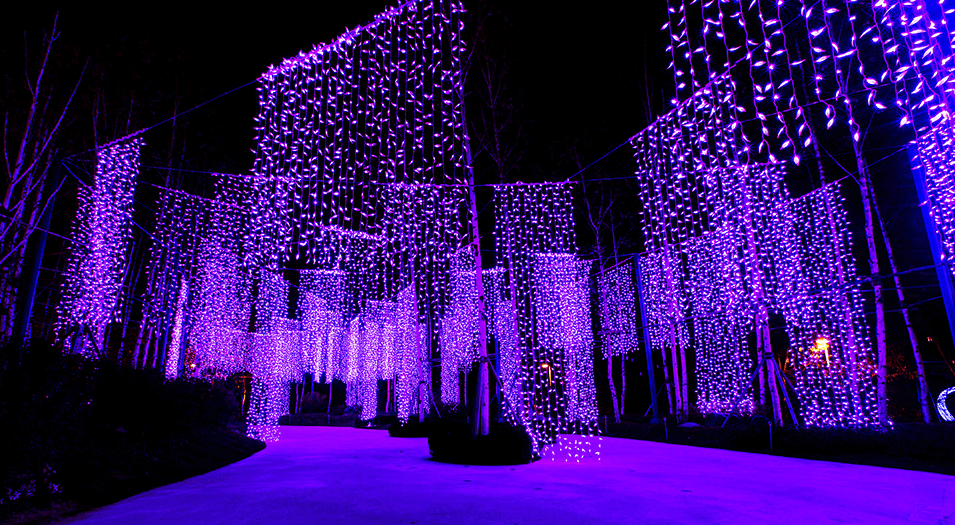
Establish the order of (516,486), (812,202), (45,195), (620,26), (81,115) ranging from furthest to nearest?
(620,26) < (81,115) < (812,202) < (45,195) < (516,486)

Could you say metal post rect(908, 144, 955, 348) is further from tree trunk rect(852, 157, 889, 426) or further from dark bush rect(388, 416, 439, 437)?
dark bush rect(388, 416, 439, 437)

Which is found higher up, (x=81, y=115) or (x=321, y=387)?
(x=81, y=115)

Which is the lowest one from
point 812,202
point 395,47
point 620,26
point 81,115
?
point 812,202

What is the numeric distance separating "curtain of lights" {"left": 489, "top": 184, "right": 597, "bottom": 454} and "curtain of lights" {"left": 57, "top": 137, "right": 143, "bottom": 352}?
7.92 m

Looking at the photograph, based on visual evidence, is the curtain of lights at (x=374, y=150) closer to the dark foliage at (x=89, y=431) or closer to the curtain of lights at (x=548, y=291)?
the curtain of lights at (x=548, y=291)

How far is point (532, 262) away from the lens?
12.7 meters

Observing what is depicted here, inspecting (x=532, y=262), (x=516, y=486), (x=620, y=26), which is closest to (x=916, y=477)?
(x=516, y=486)

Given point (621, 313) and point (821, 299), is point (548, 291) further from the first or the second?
point (821, 299)

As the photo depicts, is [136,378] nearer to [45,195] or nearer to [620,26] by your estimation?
[45,195]

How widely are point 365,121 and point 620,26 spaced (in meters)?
9.96

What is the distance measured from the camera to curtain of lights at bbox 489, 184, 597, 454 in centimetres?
1009

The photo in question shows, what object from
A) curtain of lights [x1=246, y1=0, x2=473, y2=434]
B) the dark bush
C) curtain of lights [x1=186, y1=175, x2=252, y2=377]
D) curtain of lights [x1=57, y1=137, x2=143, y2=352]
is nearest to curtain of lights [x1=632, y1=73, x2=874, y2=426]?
curtain of lights [x1=246, y1=0, x2=473, y2=434]

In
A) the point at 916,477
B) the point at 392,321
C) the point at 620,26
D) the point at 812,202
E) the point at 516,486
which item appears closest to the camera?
the point at 516,486

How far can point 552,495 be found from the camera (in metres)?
4.66
